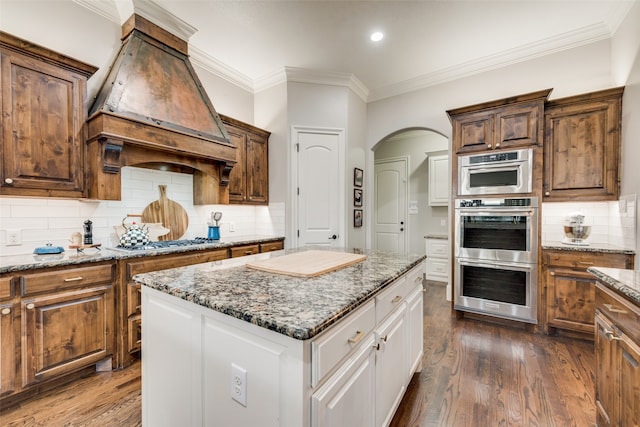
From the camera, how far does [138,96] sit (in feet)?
7.71

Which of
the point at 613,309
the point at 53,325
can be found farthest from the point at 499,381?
the point at 53,325

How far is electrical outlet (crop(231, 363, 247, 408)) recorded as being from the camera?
3.08 feet

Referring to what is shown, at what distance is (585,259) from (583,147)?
1.09 metres

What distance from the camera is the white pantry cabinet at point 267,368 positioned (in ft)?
2.76

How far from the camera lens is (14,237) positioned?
2.04 m

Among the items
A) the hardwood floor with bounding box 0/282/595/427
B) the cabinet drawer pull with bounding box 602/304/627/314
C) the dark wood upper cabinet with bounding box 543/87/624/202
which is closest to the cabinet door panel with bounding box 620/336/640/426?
the cabinet drawer pull with bounding box 602/304/627/314

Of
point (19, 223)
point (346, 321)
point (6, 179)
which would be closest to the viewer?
point (346, 321)

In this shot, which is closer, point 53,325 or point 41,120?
point 53,325

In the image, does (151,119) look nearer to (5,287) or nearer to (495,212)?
(5,287)

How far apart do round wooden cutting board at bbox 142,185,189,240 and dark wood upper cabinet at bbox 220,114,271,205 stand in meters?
Result: 0.57

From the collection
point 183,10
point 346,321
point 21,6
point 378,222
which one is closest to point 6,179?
point 21,6

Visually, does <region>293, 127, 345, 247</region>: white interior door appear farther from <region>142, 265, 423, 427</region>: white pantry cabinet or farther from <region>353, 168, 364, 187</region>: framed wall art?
<region>142, 265, 423, 427</region>: white pantry cabinet

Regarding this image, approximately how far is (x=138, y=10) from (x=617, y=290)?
3.85 metres

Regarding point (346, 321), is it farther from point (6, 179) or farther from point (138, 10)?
point (138, 10)
